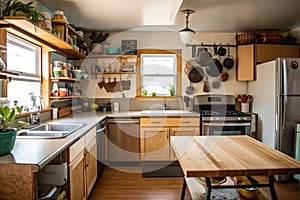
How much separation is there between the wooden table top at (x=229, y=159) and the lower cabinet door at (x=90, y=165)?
3.22ft

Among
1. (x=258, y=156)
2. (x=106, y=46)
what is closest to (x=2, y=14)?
(x=258, y=156)

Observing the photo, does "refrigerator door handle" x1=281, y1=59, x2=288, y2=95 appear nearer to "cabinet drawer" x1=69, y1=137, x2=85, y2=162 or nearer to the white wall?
the white wall

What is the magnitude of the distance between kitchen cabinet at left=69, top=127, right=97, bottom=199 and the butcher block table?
2.79 ft

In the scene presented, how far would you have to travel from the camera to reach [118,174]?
3719mm

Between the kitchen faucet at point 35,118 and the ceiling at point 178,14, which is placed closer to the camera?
the kitchen faucet at point 35,118

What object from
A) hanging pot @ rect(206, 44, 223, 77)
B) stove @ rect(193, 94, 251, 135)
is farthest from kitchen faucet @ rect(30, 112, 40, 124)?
hanging pot @ rect(206, 44, 223, 77)

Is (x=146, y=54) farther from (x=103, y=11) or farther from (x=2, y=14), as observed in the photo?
(x=2, y=14)

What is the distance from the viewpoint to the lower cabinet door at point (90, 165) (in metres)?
2.66

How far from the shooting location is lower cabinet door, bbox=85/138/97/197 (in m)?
2.66

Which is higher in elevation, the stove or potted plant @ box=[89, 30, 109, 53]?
potted plant @ box=[89, 30, 109, 53]

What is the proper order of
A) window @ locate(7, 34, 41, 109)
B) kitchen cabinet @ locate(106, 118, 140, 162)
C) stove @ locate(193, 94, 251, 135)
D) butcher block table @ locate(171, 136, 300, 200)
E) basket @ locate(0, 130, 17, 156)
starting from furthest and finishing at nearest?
kitchen cabinet @ locate(106, 118, 140, 162)
stove @ locate(193, 94, 251, 135)
window @ locate(7, 34, 41, 109)
basket @ locate(0, 130, 17, 156)
butcher block table @ locate(171, 136, 300, 200)

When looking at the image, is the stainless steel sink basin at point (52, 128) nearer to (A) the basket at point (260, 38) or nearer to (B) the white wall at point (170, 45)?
(B) the white wall at point (170, 45)

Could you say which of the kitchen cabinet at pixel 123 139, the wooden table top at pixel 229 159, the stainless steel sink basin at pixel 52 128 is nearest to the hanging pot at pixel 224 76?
the kitchen cabinet at pixel 123 139

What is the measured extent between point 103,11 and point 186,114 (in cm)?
188
